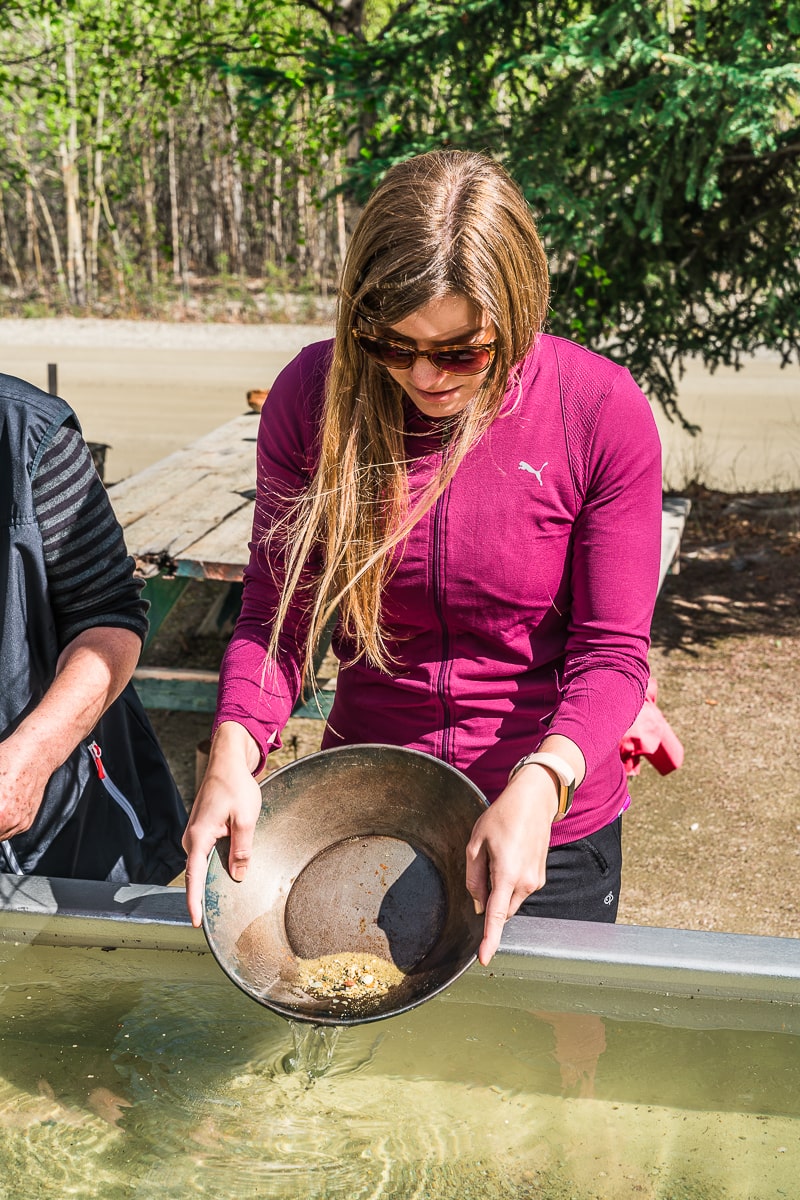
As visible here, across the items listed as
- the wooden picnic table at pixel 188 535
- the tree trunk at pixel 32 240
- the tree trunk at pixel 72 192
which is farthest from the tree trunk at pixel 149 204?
the wooden picnic table at pixel 188 535

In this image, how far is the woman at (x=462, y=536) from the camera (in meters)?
1.39

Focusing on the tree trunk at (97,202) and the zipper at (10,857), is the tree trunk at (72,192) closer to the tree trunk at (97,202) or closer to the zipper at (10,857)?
the tree trunk at (97,202)

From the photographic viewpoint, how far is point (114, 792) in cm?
178

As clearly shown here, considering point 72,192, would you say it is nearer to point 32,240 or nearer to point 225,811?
point 32,240

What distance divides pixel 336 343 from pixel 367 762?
0.54m

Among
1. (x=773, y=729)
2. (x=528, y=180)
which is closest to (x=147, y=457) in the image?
(x=528, y=180)

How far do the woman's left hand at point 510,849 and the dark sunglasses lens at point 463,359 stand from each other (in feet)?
1.57

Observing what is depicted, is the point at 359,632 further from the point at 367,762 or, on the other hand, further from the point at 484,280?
the point at 484,280

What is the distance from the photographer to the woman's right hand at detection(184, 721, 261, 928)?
138cm

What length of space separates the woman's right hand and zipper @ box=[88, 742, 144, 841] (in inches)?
13.1

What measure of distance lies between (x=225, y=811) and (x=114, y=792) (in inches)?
17.0

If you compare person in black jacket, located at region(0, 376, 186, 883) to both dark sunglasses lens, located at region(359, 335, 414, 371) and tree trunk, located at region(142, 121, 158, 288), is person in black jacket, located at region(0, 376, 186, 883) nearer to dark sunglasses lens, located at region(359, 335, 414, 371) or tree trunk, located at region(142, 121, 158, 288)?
dark sunglasses lens, located at region(359, 335, 414, 371)

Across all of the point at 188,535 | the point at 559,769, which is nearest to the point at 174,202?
the point at 188,535

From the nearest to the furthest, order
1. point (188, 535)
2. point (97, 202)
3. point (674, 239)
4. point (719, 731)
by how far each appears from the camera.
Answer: point (188, 535), point (719, 731), point (674, 239), point (97, 202)
